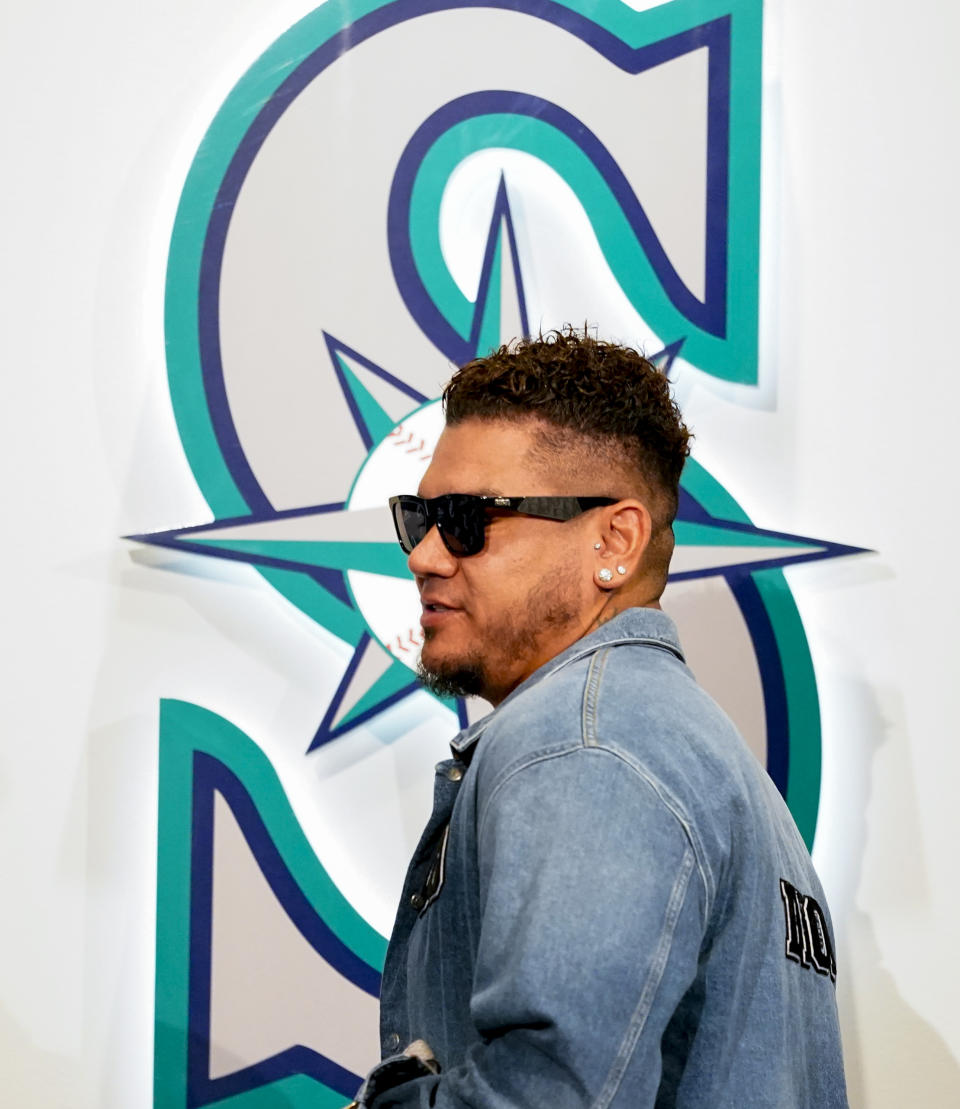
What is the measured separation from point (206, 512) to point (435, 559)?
950mm

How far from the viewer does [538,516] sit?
1351 millimetres

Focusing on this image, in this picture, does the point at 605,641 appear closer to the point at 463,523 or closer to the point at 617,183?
the point at 463,523

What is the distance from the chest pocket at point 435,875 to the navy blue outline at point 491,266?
1213mm

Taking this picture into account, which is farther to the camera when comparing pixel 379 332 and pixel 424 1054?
pixel 379 332

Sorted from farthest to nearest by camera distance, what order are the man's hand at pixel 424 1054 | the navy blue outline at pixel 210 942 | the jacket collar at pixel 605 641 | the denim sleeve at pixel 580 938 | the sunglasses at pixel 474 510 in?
the navy blue outline at pixel 210 942 < the sunglasses at pixel 474 510 < the jacket collar at pixel 605 641 < the man's hand at pixel 424 1054 < the denim sleeve at pixel 580 938

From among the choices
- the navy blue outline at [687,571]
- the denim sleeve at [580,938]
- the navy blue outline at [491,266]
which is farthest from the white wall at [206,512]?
the denim sleeve at [580,938]

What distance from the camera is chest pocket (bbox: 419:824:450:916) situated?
3.86ft

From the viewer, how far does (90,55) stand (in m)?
2.28

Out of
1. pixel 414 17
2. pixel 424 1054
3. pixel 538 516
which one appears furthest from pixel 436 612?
pixel 414 17

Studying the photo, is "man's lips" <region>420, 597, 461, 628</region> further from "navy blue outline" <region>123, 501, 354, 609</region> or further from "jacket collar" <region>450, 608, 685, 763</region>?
"navy blue outline" <region>123, 501, 354, 609</region>

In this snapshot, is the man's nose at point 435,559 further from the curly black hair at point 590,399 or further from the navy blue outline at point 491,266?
the navy blue outline at point 491,266

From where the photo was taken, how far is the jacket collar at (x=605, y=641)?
123 cm

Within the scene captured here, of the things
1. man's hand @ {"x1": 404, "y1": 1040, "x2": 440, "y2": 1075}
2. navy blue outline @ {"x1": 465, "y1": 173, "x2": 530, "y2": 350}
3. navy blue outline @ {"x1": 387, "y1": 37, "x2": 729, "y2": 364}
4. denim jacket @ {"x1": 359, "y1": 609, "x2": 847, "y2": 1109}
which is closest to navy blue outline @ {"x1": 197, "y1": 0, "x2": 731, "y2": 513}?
navy blue outline @ {"x1": 387, "y1": 37, "x2": 729, "y2": 364}

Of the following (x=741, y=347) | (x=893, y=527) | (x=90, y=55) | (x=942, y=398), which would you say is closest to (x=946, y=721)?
(x=893, y=527)
